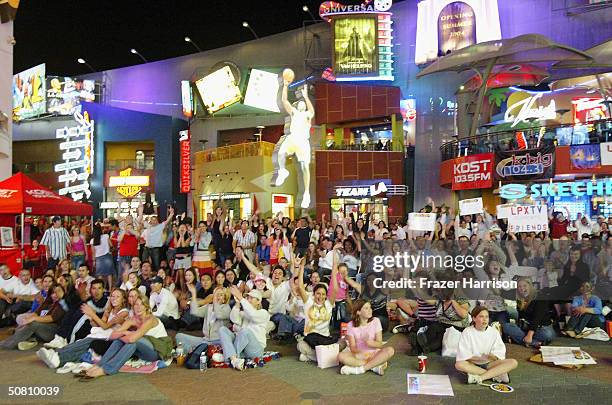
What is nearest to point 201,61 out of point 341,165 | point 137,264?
point 341,165

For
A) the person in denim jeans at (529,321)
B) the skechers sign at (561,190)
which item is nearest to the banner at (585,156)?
the skechers sign at (561,190)

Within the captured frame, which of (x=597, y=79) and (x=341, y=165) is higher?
(x=597, y=79)

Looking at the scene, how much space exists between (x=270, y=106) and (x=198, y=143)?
598 centimetres

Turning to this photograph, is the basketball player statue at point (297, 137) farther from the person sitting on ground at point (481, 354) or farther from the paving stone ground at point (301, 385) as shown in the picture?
the person sitting on ground at point (481, 354)

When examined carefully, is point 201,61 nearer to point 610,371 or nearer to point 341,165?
point 341,165

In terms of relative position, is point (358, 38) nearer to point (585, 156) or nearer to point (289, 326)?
point (585, 156)

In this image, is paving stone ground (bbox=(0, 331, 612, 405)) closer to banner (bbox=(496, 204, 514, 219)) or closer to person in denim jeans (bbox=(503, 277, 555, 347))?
person in denim jeans (bbox=(503, 277, 555, 347))

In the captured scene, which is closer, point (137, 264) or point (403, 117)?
point (137, 264)

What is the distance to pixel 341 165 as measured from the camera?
2586 centimetres

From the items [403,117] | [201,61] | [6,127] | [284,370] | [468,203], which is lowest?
[284,370]

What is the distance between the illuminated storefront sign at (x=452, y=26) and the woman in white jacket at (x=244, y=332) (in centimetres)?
2204

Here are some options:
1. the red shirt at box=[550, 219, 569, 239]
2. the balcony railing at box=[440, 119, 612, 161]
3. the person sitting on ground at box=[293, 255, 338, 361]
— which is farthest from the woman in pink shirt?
the balcony railing at box=[440, 119, 612, 161]

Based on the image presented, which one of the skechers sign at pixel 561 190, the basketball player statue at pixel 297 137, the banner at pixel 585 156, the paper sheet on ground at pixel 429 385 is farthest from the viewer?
the skechers sign at pixel 561 190

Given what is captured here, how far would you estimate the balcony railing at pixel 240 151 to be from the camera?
2625 cm
